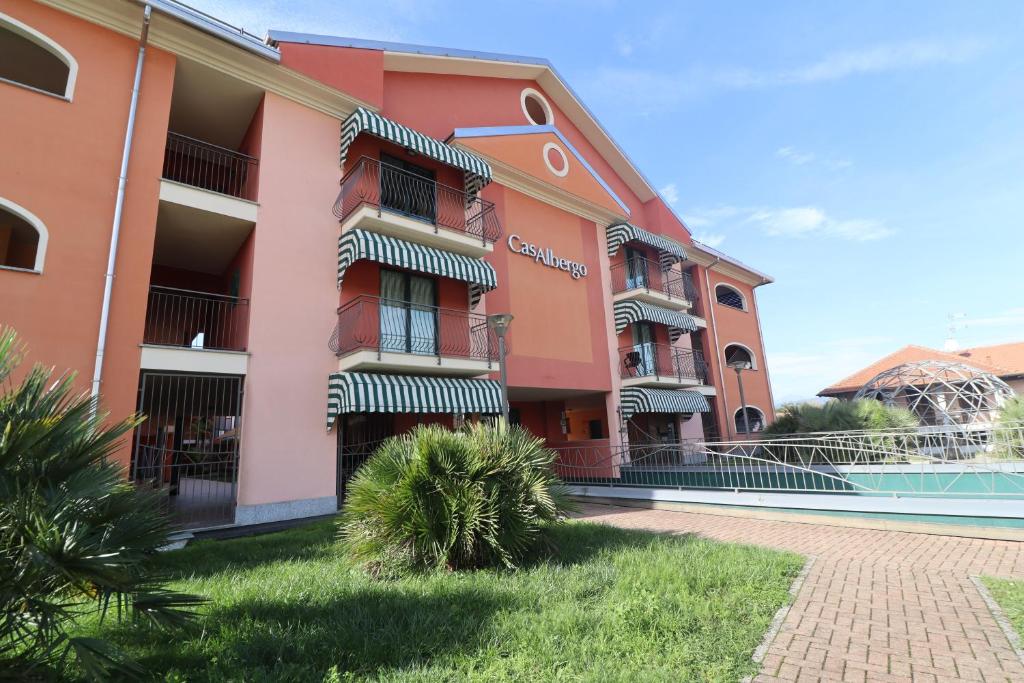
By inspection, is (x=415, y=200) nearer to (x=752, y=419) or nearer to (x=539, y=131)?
(x=539, y=131)

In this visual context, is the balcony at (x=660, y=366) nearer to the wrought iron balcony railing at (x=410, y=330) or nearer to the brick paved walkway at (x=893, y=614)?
the wrought iron balcony railing at (x=410, y=330)

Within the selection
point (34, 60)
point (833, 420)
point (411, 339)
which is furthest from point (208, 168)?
point (833, 420)

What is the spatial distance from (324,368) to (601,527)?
7183 mm

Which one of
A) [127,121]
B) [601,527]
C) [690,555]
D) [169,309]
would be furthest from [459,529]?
[169,309]

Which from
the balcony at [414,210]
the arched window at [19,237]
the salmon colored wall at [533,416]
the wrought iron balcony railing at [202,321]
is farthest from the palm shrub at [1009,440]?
the arched window at [19,237]

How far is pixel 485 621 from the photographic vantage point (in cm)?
426

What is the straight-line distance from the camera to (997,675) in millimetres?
3420

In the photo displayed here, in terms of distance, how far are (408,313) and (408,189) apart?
372 cm

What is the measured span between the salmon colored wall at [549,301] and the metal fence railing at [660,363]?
4.09ft

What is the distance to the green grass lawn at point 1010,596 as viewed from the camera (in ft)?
13.9

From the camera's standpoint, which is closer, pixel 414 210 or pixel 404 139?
pixel 404 139

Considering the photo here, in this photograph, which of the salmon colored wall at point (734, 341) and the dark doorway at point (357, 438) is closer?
the dark doorway at point (357, 438)

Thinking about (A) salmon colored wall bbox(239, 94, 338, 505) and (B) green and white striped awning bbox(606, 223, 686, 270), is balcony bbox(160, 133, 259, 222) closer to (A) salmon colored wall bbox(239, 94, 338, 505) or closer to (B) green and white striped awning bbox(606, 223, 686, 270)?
(A) salmon colored wall bbox(239, 94, 338, 505)

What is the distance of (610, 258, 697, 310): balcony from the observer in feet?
63.6
